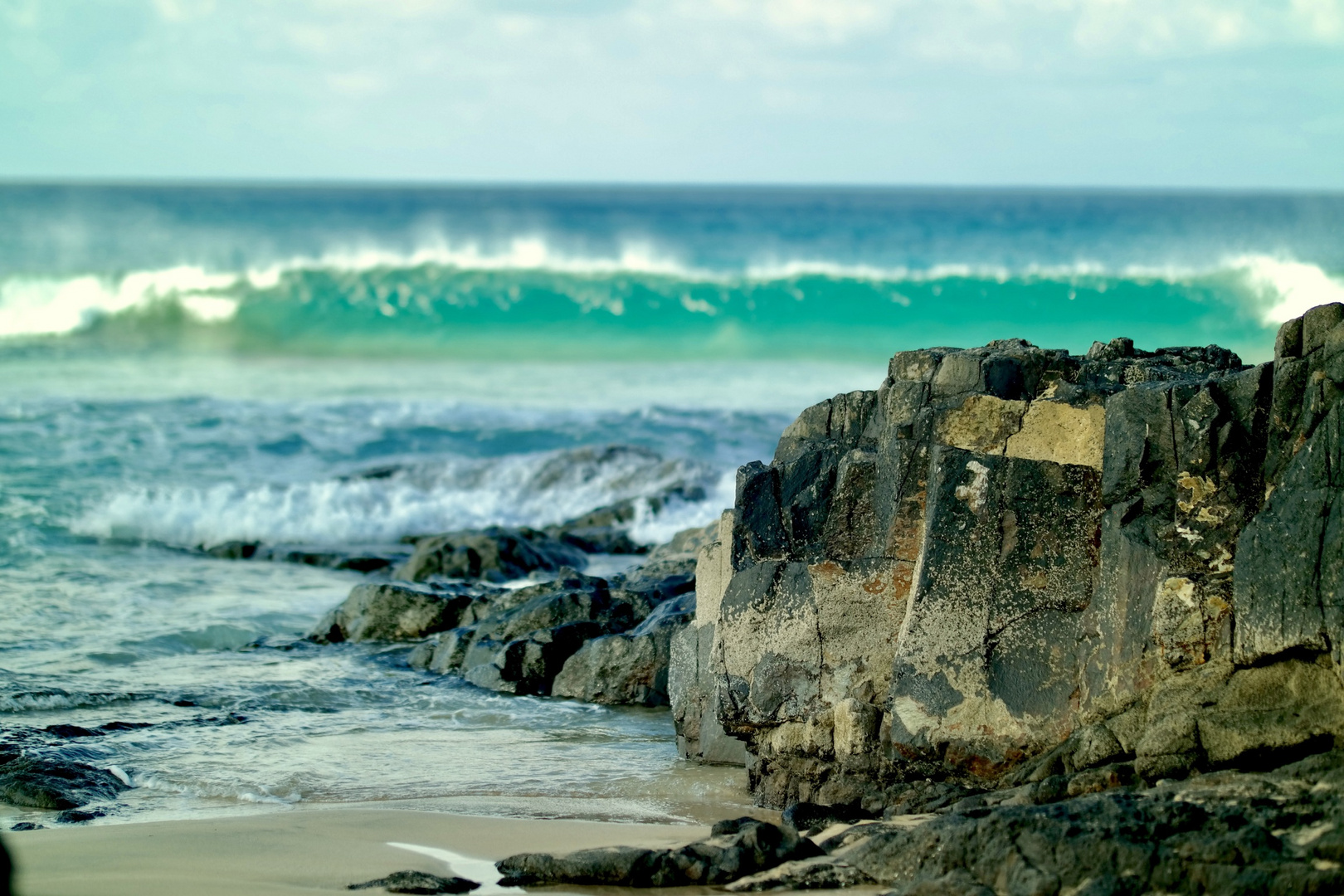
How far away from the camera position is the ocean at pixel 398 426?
251 inches

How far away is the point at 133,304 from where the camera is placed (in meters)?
29.5

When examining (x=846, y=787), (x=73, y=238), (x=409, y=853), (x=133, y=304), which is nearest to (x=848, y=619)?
(x=846, y=787)

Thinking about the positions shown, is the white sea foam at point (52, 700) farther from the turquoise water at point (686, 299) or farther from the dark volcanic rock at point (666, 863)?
the turquoise water at point (686, 299)

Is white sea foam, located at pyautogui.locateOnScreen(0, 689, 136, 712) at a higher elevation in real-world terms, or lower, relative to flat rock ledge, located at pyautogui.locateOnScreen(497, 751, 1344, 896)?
lower

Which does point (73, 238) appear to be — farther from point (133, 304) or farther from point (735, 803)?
point (735, 803)

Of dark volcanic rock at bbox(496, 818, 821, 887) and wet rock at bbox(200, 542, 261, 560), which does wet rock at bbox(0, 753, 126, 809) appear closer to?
dark volcanic rock at bbox(496, 818, 821, 887)

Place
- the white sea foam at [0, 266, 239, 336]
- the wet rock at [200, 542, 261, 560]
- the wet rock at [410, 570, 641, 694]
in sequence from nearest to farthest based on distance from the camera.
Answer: the wet rock at [410, 570, 641, 694], the wet rock at [200, 542, 261, 560], the white sea foam at [0, 266, 239, 336]

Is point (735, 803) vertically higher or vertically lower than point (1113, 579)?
lower

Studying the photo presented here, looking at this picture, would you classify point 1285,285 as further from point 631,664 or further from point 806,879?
point 806,879

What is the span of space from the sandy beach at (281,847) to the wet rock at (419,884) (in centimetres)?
8

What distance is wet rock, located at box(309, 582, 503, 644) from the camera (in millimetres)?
8516

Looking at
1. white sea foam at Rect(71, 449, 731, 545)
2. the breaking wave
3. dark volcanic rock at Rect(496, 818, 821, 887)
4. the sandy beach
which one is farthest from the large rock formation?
the breaking wave

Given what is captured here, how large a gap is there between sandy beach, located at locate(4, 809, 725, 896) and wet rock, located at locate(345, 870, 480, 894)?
8 centimetres

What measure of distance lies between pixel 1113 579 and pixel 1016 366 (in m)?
0.99
